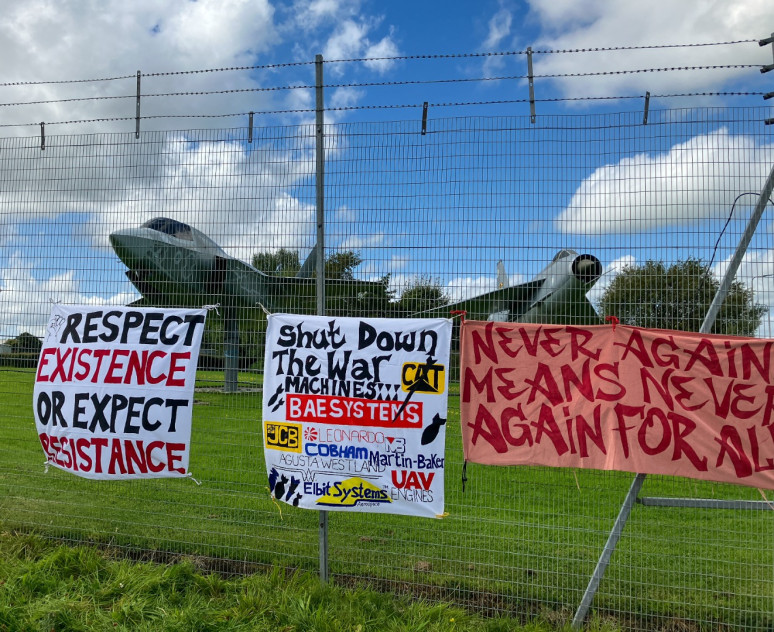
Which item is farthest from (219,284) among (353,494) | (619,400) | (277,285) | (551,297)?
(619,400)

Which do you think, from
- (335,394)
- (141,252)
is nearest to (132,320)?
(141,252)

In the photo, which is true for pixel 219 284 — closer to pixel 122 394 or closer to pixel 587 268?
pixel 122 394

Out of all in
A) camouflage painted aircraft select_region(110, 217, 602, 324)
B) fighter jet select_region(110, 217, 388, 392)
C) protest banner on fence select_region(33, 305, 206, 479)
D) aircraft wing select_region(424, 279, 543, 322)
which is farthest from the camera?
protest banner on fence select_region(33, 305, 206, 479)

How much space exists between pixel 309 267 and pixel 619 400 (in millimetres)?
2625

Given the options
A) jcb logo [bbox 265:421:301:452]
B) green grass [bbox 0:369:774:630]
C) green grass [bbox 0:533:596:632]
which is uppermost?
jcb logo [bbox 265:421:301:452]

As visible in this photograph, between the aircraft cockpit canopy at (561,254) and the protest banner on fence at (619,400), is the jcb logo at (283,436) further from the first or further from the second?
the aircraft cockpit canopy at (561,254)

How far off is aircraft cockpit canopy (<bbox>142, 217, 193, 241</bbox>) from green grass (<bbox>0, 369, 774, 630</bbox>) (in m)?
1.37

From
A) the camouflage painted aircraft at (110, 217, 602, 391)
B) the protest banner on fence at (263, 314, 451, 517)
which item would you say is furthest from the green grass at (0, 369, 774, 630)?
the camouflage painted aircraft at (110, 217, 602, 391)

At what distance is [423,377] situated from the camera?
4598 millimetres

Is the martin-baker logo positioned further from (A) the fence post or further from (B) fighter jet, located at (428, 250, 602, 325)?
(A) the fence post

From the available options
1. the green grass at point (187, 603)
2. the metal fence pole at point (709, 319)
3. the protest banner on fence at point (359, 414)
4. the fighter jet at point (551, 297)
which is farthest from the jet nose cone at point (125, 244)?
the metal fence pole at point (709, 319)

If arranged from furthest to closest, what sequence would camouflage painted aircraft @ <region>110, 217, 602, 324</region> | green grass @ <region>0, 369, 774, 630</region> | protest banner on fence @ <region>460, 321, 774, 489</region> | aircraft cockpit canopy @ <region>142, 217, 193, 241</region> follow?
aircraft cockpit canopy @ <region>142, 217, 193, 241</region> → camouflage painted aircraft @ <region>110, 217, 602, 324</region> → green grass @ <region>0, 369, 774, 630</region> → protest banner on fence @ <region>460, 321, 774, 489</region>

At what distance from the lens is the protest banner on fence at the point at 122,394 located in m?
5.15

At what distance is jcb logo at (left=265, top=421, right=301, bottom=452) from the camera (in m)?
4.76
